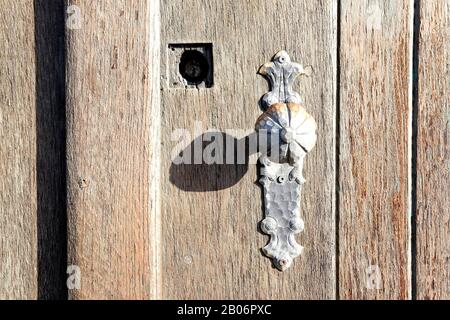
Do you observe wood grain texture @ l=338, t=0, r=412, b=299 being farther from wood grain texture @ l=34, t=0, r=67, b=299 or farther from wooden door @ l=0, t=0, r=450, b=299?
wood grain texture @ l=34, t=0, r=67, b=299

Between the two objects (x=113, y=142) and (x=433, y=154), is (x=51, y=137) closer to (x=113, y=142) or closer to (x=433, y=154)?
(x=113, y=142)

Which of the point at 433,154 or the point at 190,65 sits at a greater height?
the point at 190,65

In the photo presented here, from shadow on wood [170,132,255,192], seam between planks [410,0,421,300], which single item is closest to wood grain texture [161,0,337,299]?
shadow on wood [170,132,255,192]

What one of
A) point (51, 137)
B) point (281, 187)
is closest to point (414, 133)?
point (281, 187)

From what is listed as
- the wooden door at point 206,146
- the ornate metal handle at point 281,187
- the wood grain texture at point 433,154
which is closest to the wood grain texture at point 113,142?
the wooden door at point 206,146

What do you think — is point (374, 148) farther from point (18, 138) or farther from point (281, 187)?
point (18, 138)
